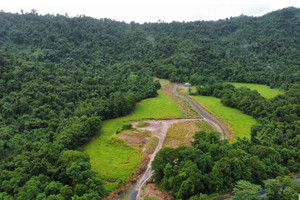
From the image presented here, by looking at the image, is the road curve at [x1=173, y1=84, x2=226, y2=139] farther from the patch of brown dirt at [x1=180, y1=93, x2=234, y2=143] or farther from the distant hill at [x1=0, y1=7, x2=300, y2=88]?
the distant hill at [x1=0, y1=7, x2=300, y2=88]

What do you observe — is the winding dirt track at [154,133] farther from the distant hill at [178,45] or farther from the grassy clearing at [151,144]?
the distant hill at [178,45]

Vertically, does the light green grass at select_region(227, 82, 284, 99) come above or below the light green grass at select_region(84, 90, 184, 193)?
above

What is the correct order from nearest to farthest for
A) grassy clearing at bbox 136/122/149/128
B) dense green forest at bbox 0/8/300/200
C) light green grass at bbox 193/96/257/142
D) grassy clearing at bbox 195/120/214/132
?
dense green forest at bbox 0/8/300/200 → light green grass at bbox 193/96/257/142 → grassy clearing at bbox 195/120/214/132 → grassy clearing at bbox 136/122/149/128

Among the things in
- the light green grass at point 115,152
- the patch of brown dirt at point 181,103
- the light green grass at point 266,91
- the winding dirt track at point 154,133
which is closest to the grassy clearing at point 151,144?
the winding dirt track at point 154,133

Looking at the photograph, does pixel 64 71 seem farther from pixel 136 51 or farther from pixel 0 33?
pixel 136 51

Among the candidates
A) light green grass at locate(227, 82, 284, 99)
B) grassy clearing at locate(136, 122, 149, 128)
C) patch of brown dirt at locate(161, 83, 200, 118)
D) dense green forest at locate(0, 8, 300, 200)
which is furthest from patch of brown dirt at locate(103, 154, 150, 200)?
light green grass at locate(227, 82, 284, 99)

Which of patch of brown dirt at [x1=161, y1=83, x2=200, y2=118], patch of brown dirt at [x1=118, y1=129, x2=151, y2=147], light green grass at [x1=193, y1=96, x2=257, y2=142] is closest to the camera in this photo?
patch of brown dirt at [x1=118, y1=129, x2=151, y2=147]

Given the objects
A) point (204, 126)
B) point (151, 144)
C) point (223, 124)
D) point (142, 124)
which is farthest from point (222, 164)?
point (223, 124)

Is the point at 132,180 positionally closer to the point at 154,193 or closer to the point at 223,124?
the point at 154,193
